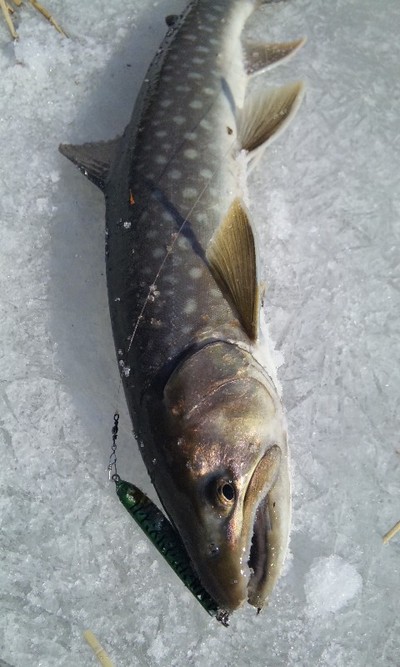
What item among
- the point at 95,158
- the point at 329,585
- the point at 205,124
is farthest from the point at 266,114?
the point at 329,585

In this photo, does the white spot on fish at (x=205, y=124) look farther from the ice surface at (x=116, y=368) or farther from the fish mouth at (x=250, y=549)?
the fish mouth at (x=250, y=549)

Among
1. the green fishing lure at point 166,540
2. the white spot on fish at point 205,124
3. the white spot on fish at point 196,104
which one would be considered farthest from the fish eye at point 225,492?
the white spot on fish at point 196,104

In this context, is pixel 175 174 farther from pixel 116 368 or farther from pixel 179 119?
pixel 116 368

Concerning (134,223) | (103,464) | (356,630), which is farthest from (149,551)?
(134,223)

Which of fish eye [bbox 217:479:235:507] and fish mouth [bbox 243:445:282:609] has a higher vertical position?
fish eye [bbox 217:479:235:507]

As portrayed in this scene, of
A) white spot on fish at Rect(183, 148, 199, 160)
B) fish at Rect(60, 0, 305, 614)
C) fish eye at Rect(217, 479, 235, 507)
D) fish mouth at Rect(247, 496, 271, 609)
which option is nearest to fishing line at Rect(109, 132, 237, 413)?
fish at Rect(60, 0, 305, 614)

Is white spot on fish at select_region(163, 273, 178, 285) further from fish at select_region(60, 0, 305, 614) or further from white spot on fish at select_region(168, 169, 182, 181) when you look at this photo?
white spot on fish at select_region(168, 169, 182, 181)

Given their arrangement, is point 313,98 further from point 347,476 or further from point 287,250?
point 347,476
